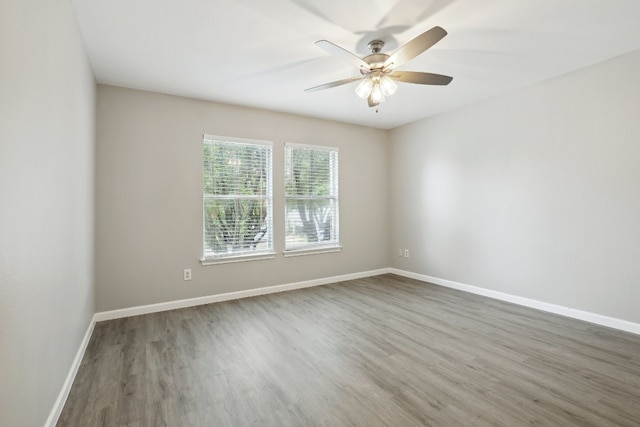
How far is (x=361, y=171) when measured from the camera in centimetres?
518

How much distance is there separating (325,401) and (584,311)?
2.98 meters

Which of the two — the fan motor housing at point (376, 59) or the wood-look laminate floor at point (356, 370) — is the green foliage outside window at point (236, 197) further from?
the fan motor housing at point (376, 59)

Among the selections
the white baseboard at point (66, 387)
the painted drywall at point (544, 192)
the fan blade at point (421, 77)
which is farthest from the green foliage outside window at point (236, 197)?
the painted drywall at point (544, 192)

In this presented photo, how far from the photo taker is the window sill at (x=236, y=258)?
12.5 feet

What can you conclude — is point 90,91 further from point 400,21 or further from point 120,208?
point 400,21

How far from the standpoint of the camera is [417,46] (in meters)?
2.10

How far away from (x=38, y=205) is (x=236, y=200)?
102 inches

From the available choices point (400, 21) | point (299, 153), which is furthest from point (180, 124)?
point (400, 21)

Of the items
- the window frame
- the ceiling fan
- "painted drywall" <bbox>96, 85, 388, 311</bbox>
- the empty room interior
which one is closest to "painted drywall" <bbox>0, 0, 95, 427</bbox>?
the empty room interior

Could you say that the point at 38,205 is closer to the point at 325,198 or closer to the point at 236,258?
the point at 236,258

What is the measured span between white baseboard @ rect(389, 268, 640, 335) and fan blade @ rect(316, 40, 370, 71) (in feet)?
10.5

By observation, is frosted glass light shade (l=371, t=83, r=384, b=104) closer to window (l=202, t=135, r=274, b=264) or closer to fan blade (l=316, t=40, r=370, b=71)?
fan blade (l=316, t=40, r=370, b=71)

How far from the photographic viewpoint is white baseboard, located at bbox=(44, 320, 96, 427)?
165 centimetres

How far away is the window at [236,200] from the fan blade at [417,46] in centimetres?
231
